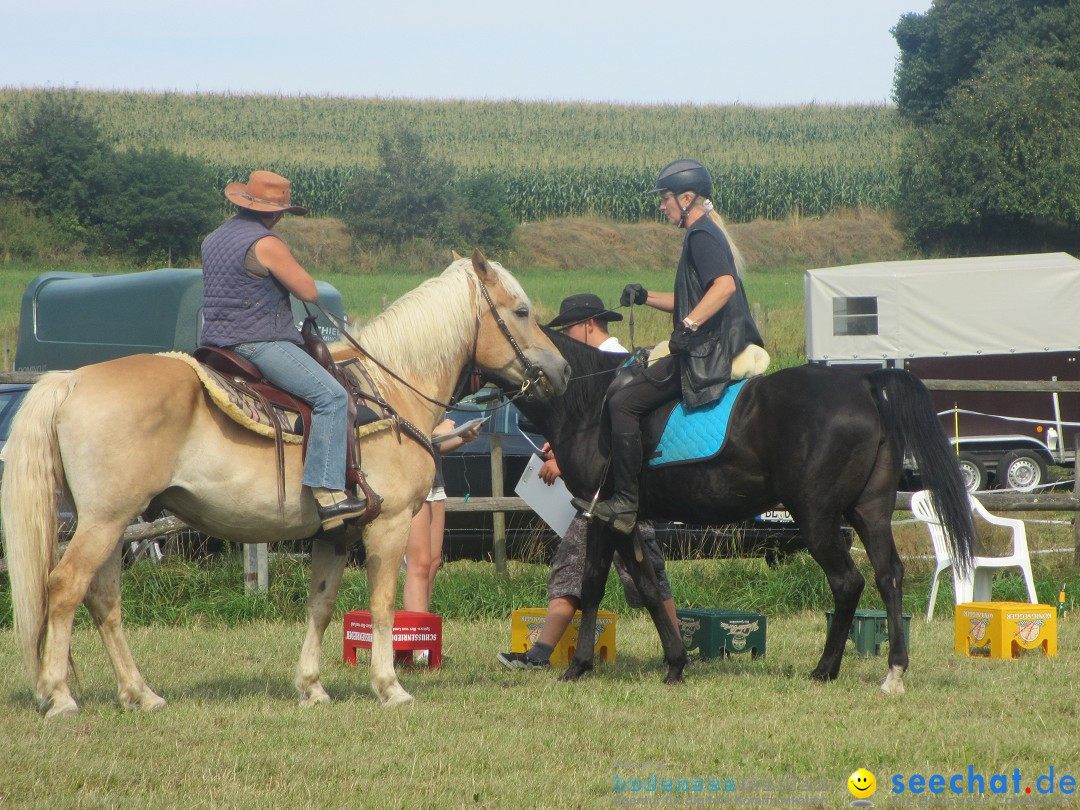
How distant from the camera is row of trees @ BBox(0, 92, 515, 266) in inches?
1459

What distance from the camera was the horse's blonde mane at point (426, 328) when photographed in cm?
584

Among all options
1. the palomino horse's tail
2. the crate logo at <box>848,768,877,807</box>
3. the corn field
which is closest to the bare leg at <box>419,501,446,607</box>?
the palomino horse's tail

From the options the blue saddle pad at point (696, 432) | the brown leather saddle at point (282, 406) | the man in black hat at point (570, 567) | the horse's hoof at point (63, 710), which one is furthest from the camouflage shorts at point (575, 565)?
the horse's hoof at point (63, 710)

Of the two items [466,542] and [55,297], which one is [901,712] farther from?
[55,297]

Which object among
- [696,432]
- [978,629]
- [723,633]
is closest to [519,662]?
[723,633]

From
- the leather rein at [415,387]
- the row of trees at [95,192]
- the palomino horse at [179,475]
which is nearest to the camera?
the palomino horse at [179,475]

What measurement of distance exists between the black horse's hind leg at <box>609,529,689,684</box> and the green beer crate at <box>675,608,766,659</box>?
2.27 ft

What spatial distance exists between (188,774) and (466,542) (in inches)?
234

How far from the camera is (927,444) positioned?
5.93 meters

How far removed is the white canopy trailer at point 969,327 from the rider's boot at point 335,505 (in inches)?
517

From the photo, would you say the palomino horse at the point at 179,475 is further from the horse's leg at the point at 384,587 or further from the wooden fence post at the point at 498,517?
the wooden fence post at the point at 498,517

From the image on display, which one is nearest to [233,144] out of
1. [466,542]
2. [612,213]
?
[612,213]

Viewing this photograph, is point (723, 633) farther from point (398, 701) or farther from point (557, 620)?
point (398, 701)

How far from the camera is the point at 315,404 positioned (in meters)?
5.27
